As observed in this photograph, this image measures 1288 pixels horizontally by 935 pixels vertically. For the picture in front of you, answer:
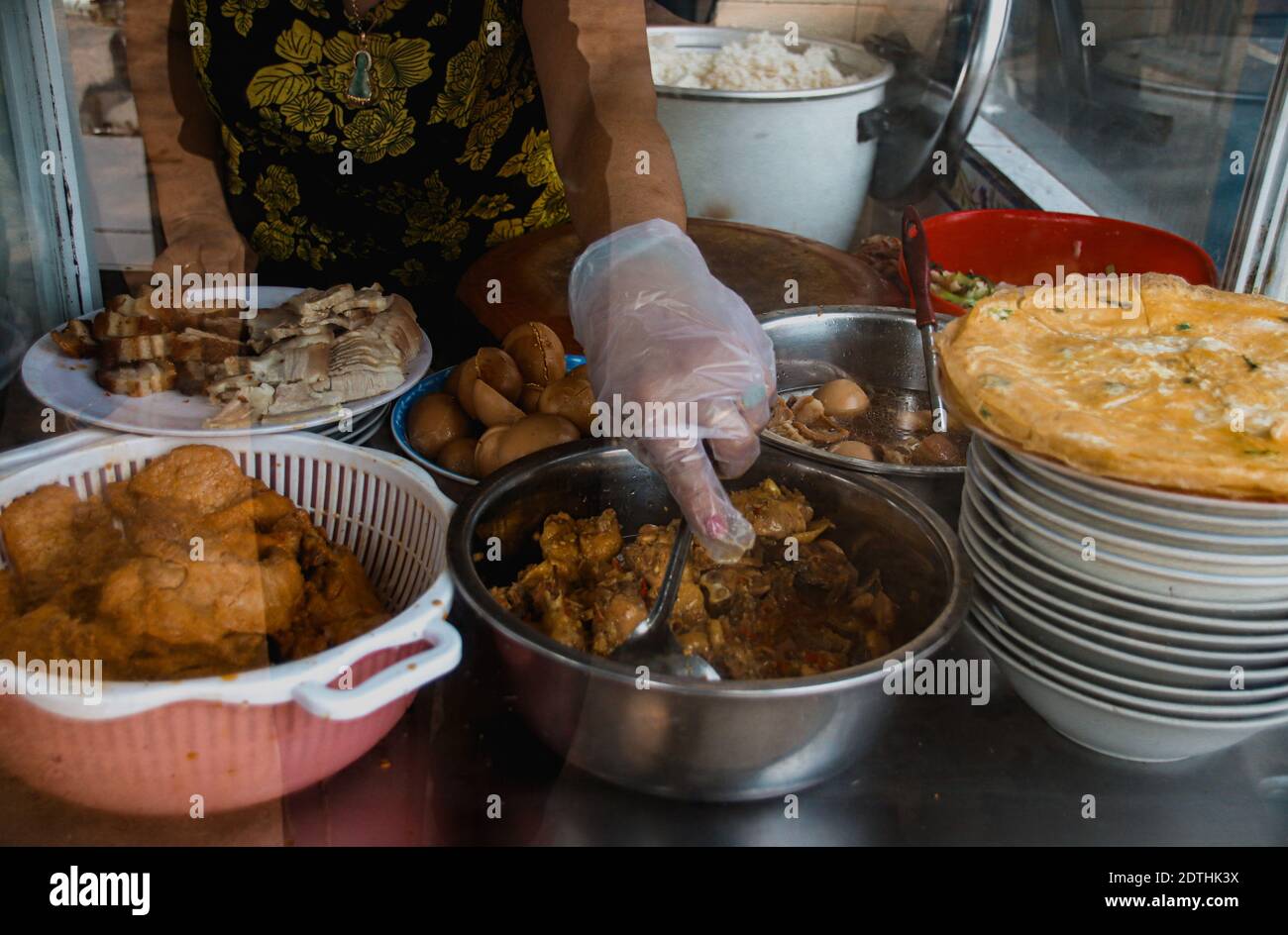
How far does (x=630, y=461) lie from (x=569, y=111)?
0.72 m

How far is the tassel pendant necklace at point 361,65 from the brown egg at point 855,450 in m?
1.04

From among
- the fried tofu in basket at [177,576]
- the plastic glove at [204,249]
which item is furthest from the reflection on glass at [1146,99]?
the plastic glove at [204,249]

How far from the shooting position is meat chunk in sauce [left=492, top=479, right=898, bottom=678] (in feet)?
3.38

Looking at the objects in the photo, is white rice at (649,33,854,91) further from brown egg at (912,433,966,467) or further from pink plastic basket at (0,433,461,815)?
pink plastic basket at (0,433,461,815)

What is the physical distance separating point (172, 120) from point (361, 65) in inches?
14.9

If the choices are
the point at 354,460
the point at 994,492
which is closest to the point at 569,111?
the point at 354,460

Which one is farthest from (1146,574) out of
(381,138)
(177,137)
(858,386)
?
(177,137)

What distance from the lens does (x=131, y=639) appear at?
886mm

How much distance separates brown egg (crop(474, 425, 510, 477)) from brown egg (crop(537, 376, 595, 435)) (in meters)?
0.07

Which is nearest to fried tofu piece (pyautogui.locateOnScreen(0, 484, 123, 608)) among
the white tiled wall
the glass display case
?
the glass display case

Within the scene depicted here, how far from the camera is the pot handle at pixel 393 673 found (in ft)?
2.51

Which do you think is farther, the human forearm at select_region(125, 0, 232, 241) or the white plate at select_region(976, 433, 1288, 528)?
the human forearm at select_region(125, 0, 232, 241)

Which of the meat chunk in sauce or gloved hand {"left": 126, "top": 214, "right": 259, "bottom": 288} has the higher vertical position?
gloved hand {"left": 126, "top": 214, "right": 259, "bottom": 288}

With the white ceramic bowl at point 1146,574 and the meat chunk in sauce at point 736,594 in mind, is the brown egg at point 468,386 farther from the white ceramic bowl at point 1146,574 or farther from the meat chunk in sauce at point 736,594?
the white ceramic bowl at point 1146,574
